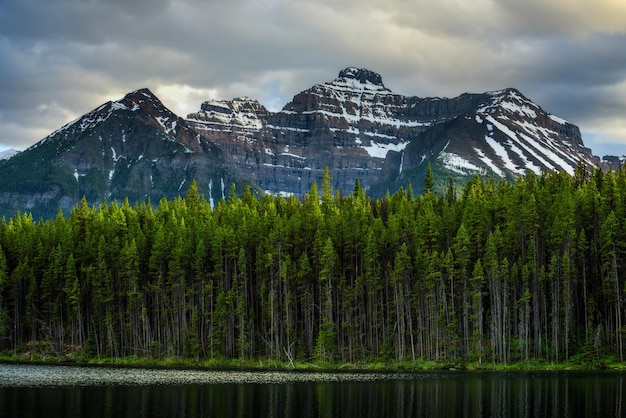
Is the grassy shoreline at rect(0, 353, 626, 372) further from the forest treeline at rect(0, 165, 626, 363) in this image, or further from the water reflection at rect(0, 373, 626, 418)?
the water reflection at rect(0, 373, 626, 418)

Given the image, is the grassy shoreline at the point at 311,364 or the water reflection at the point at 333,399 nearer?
the water reflection at the point at 333,399

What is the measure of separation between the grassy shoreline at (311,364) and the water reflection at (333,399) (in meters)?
17.1

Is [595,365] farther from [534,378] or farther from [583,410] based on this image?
[583,410]

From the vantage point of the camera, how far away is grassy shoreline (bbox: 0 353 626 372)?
10531cm

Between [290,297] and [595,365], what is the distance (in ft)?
145

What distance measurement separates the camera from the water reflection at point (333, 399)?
6194cm

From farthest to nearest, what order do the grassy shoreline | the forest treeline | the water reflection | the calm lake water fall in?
the forest treeline, the grassy shoreline, the calm lake water, the water reflection

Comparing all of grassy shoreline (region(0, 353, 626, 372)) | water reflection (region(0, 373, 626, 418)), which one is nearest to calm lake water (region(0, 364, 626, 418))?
water reflection (region(0, 373, 626, 418))

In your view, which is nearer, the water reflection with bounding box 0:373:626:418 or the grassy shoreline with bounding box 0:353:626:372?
the water reflection with bounding box 0:373:626:418

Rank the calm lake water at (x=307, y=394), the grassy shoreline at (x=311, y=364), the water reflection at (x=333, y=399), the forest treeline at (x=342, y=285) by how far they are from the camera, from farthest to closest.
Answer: the forest treeline at (x=342, y=285), the grassy shoreline at (x=311, y=364), the calm lake water at (x=307, y=394), the water reflection at (x=333, y=399)

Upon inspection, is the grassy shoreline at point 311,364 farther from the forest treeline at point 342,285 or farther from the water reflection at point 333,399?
the water reflection at point 333,399

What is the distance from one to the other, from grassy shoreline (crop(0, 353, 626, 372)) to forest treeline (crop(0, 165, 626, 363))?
1848 millimetres

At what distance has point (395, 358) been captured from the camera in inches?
4550

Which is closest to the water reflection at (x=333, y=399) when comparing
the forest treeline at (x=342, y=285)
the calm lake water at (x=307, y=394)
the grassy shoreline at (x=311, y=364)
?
the calm lake water at (x=307, y=394)
